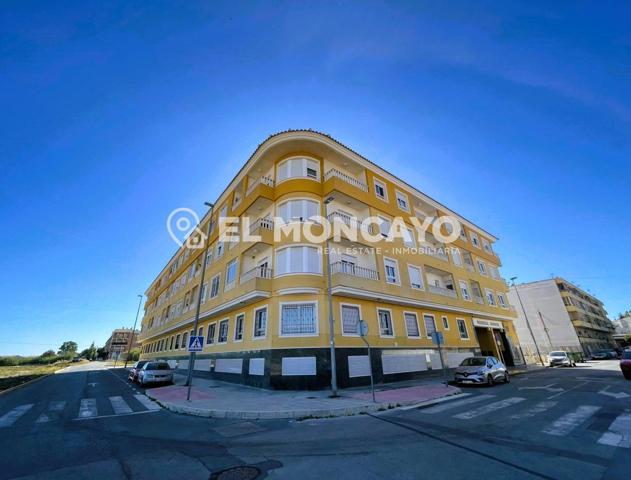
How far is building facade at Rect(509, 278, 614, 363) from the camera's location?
150 ft

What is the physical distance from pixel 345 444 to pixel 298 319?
28.9 feet

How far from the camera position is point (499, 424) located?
6.66 m

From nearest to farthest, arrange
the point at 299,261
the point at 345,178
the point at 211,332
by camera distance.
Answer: the point at 299,261
the point at 345,178
the point at 211,332

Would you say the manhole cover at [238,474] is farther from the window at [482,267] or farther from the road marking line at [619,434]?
the window at [482,267]

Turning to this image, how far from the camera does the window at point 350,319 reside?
14836 mm

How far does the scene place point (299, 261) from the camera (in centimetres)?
1515

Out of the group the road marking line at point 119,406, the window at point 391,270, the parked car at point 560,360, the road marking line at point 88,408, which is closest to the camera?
the road marking line at point 88,408

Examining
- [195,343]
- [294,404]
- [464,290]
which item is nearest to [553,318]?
[464,290]

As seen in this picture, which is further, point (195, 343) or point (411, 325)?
point (411, 325)

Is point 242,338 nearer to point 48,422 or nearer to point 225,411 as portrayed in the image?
point 225,411

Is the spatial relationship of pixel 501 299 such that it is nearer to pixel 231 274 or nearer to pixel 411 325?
pixel 411 325

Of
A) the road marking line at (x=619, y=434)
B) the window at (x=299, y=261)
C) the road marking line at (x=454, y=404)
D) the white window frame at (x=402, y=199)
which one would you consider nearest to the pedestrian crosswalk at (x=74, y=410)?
the window at (x=299, y=261)

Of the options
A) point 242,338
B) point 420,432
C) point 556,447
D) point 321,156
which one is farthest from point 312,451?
point 321,156

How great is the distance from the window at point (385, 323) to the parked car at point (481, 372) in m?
4.06
